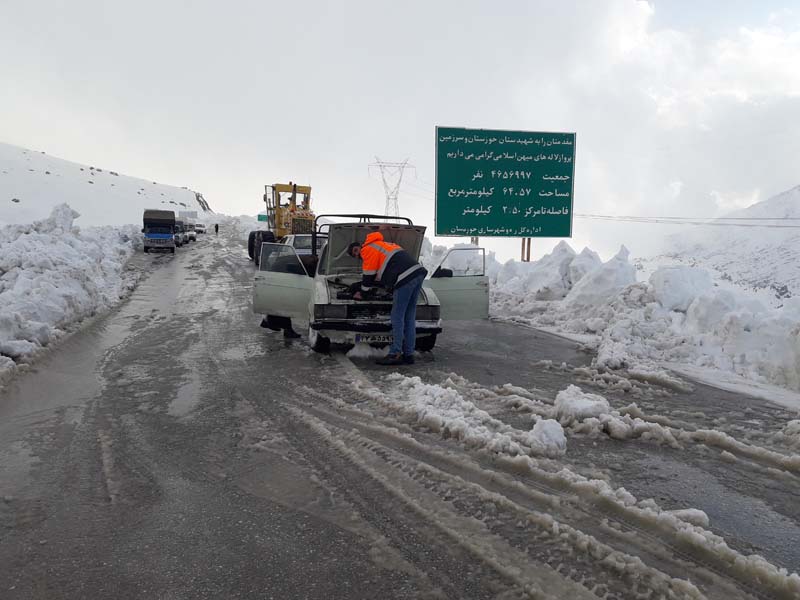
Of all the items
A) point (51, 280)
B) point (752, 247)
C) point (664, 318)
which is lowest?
point (664, 318)

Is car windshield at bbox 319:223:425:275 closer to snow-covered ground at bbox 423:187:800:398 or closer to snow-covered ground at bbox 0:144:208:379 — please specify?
snow-covered ground at bbox 423:187:800:398

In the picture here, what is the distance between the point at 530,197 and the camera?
666 inches

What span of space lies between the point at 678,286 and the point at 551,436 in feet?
22.6

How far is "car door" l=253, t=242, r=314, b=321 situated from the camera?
8852 millimetres

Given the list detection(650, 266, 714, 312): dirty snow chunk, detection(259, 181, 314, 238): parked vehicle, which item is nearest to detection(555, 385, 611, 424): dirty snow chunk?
detection(650, 266, 714, 312): dirty snow chunk

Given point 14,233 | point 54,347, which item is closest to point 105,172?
point 14,233

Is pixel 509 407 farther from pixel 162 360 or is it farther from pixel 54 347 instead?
pixel 54 347

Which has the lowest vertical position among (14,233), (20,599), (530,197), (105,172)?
(20,599)

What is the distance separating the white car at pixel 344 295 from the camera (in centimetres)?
792

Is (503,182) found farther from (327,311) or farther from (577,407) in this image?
(577,407)

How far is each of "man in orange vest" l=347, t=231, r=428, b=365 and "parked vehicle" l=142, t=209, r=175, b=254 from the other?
24814 mm

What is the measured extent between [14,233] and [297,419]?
13.3 meters

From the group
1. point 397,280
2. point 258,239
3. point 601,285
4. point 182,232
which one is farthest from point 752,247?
point 397,280

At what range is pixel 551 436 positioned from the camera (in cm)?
445
